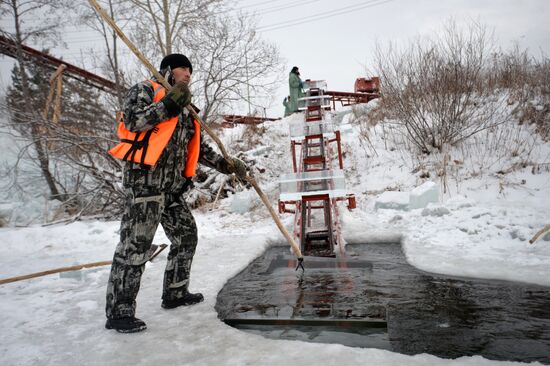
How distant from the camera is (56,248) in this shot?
17.0ft

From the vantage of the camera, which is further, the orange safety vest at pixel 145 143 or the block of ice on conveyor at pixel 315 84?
the block of ice on conveyor at pixel 315 84

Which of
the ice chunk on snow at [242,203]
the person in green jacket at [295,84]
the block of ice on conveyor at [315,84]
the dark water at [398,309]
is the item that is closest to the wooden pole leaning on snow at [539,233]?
the dark water at [398,309]

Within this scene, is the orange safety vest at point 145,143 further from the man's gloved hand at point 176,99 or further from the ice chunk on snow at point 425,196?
the ice chunk on snow at point 425,196

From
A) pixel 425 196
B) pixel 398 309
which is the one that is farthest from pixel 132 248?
pixel 425 196

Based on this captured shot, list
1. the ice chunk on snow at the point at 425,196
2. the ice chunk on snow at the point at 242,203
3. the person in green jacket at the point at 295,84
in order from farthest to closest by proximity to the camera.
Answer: the person in green jacket at the point at 295,84
the ice chunk on snow at the point at 242,203
the ice chunk on snow at the point at 425,196

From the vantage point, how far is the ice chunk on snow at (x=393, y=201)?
5750mm

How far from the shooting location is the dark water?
200cm

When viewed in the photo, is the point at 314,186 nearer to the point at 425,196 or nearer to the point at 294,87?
the point at 425,196

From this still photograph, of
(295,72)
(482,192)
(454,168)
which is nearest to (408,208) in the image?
(482,192)

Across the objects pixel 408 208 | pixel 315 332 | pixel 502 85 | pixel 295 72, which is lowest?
pixel 315 332

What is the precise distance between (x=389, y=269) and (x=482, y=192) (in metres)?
3.40

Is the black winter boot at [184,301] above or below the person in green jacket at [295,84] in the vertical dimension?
below

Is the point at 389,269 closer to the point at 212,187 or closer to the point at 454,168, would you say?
the point at 454,168

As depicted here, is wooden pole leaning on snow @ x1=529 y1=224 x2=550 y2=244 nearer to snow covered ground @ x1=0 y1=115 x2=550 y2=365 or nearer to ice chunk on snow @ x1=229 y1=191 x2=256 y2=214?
snow covered ground @ x1=0 y1=115 x2=550 y2=365
